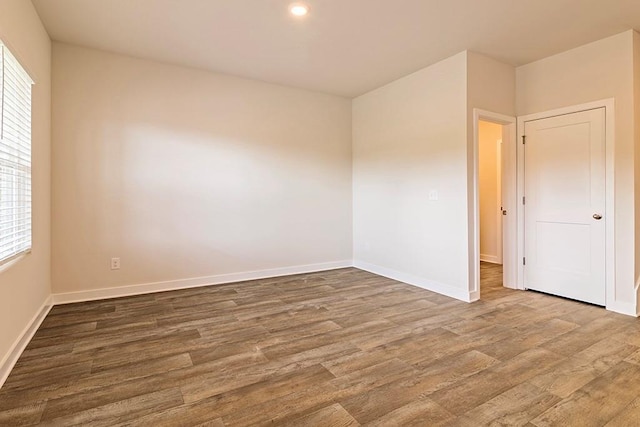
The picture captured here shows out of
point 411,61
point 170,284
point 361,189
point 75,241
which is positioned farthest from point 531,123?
point 75,241

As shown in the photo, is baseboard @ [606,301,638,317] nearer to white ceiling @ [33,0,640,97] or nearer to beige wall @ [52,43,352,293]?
white ceiling @ [33,0,640,97]

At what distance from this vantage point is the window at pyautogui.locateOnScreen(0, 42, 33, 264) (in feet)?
7.15

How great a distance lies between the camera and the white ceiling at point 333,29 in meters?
2.79

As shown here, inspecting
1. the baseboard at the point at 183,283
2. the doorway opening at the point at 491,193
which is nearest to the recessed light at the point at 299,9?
the baseboard at the point at 183,283

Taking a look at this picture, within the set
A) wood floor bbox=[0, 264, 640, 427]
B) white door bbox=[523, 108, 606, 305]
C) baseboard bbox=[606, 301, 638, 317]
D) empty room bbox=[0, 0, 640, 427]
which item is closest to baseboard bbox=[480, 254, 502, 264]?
empty room bbox=[0, 0, 640, 427]

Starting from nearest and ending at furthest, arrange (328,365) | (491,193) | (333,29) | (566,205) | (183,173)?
(328,365)
(333,29)
(566,205)
(183,173)
(491,193)

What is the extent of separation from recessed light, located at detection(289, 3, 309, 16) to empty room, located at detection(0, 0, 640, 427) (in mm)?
27

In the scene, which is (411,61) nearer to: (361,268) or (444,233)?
(444,233)

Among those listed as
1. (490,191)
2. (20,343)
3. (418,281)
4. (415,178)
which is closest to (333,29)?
(415,178)

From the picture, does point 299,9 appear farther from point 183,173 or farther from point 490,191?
point 490,191

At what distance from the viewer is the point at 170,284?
4.07 metres

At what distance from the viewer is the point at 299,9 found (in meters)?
2.82

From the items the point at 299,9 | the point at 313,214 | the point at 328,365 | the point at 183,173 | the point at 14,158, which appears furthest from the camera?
the point at 313,214

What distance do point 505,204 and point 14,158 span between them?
4840 mm
